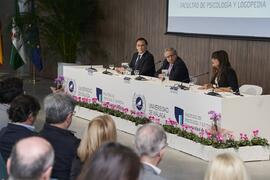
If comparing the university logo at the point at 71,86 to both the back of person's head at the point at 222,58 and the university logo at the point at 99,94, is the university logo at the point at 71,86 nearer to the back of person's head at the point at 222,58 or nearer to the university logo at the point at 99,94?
the university logo at the point at 99,94

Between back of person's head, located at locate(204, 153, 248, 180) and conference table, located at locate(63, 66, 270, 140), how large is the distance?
3.65 metres

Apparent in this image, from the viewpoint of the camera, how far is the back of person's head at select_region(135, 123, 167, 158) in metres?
2.76

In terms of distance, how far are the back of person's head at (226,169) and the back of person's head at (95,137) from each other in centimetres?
80

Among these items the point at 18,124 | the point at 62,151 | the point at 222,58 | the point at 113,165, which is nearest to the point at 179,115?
the point at 222,58

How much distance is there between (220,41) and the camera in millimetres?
9070

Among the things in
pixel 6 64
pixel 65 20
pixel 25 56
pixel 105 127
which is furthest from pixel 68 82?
pixel 6 64

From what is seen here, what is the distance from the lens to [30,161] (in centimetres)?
199

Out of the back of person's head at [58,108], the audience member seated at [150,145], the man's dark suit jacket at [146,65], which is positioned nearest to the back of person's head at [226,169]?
the audience member seated at [150,145]

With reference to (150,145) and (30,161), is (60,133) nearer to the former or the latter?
(150,145)

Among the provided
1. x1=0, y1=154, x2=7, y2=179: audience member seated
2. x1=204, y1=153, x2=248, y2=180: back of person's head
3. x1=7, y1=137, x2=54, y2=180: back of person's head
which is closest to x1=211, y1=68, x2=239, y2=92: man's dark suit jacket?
x1=0, y1=154, x2=7, y2=179: audience member seated

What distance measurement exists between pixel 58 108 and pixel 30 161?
167 cm

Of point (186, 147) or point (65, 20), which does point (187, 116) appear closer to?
point (186, 147)

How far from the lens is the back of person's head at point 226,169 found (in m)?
2.50

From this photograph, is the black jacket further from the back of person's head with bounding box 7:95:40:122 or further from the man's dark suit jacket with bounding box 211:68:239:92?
the man's dark suit jacket with bounding box 211:68:239:92
